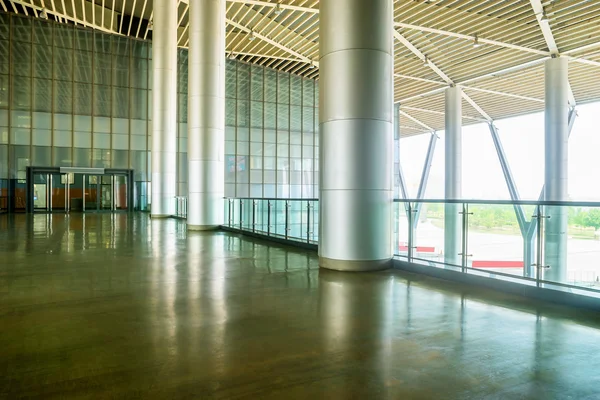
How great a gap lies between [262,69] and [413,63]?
40.4 ft

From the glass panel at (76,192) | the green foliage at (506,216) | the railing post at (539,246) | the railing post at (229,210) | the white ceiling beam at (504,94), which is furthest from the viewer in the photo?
the glass panel at (76,192)

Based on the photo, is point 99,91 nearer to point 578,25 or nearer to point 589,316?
point 578,25

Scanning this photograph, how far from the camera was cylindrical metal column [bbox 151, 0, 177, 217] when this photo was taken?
934 inches

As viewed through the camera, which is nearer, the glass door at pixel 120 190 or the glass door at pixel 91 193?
the glass door at pixel 91 193

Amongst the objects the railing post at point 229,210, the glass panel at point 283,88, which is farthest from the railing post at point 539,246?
the glass panel at point 283,88

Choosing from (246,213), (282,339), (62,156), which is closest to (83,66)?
(62,156)

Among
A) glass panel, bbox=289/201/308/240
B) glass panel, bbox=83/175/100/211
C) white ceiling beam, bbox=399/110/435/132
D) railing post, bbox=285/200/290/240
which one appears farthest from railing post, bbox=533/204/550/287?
white ceiling beam, bbox=399/110/435/132

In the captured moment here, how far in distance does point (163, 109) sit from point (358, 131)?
19718 mm

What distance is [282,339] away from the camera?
12.2 ft

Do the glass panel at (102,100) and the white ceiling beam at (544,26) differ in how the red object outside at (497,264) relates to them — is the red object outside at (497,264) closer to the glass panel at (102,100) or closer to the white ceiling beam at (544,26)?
the white ceiling beam at (544,26)

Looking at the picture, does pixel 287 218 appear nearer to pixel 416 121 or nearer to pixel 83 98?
pixel 83 98

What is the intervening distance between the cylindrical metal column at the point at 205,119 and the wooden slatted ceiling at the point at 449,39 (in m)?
5.73

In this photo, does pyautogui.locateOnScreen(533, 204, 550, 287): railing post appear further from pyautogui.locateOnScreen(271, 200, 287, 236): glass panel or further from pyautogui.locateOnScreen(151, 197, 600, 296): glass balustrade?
pyautogui.locateOnScreen(271, 200, 287, 236): glass panel

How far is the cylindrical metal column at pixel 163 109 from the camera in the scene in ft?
77.8
